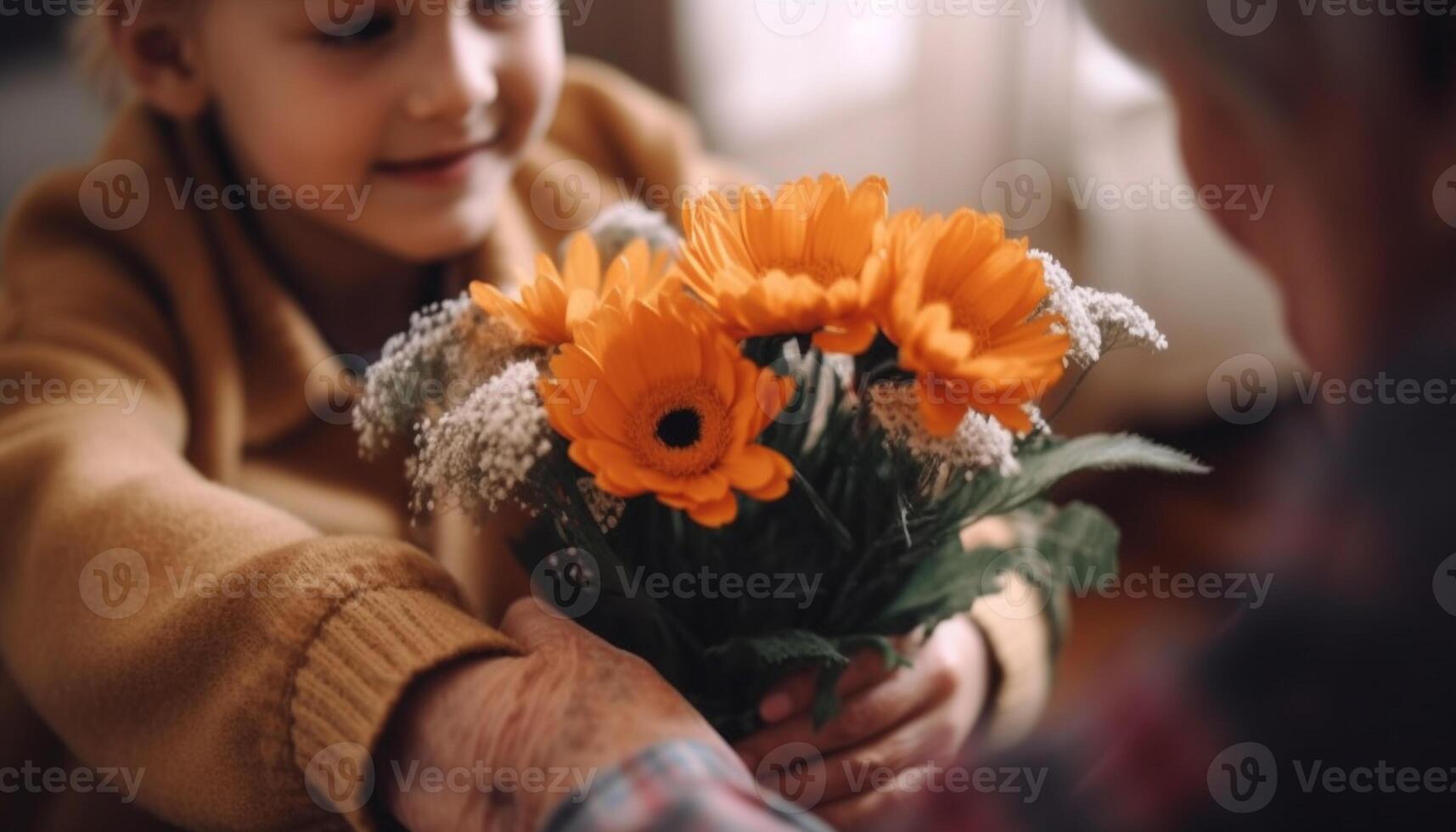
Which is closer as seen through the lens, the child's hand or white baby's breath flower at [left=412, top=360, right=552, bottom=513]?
white baby's breath flower at [left=412, top=360, right=552, bottom=513]

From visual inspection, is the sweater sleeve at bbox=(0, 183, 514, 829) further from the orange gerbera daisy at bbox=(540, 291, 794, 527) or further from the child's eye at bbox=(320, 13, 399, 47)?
the child's eye at bbox=(320, 13, 399, 47)

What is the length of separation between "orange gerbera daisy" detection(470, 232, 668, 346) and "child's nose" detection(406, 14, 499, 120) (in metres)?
0.26

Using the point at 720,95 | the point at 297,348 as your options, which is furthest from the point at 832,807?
the point at 720,95

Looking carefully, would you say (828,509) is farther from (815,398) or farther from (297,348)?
(297,348)

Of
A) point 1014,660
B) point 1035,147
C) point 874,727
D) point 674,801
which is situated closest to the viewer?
point 674,801

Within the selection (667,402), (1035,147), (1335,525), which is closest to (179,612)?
(667,402)

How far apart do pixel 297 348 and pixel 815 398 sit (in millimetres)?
473

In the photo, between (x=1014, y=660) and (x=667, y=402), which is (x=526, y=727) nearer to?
(x=667, y=402)

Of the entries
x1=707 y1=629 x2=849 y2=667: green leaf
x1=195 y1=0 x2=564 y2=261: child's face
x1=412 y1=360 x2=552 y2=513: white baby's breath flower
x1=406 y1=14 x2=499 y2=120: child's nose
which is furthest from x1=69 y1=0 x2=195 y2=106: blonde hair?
x1=707 y1=629 x2=849 y2=667: green leaf

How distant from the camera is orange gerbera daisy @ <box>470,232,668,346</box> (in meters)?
0.51

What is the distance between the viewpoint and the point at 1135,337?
51cm

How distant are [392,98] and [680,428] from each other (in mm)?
405

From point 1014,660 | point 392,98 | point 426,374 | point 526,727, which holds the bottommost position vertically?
point 1014,660

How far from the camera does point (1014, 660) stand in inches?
29.3
